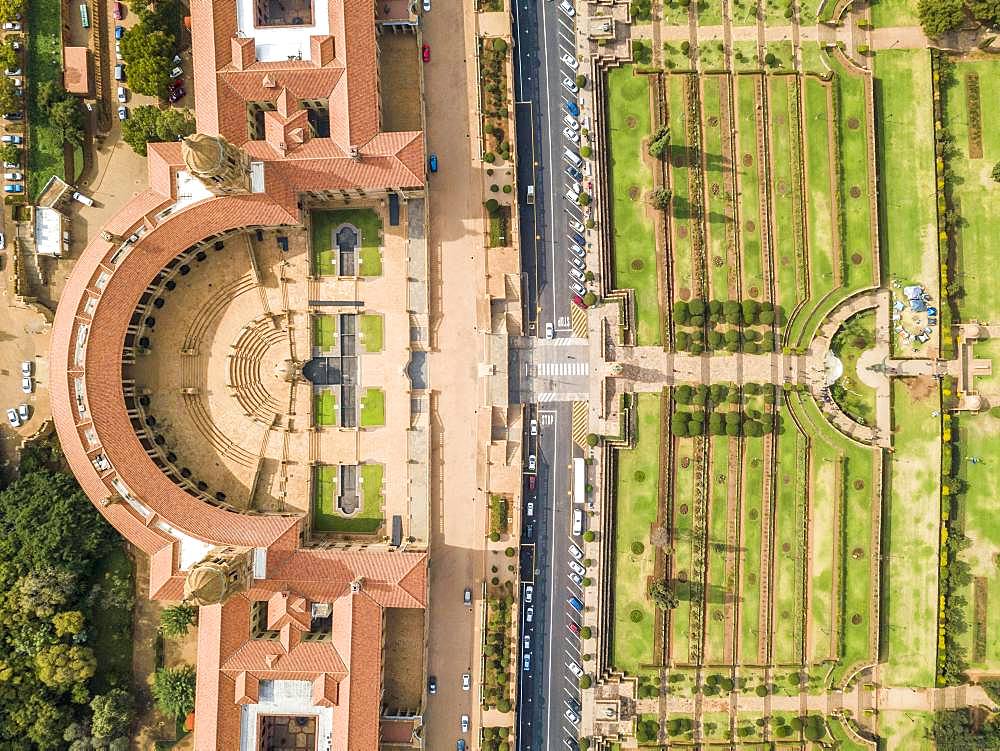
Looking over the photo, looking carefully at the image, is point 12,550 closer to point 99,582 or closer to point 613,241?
point 99,582

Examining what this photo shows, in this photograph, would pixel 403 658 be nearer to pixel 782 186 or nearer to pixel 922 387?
pixel 922 387

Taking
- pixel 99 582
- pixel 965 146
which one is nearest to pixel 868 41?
pixel 965 146

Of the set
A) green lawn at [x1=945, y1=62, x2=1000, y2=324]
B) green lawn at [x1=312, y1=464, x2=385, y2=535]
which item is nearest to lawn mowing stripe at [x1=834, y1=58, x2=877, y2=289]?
green lawn at [x1=945, y1=62, x2=1000, y2=324]

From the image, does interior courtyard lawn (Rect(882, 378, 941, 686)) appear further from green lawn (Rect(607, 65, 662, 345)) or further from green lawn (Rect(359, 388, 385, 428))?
green lawn (Rect(359, 388, 385, 428))

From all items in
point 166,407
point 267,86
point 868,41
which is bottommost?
point 166,407

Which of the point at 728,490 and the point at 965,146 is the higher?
the point at 965,146

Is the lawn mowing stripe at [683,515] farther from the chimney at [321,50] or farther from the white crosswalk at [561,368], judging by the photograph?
the chimney at [321,50]

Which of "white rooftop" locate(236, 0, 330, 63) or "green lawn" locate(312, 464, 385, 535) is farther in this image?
"green lawn" locate(312, 464, 385, 535)
